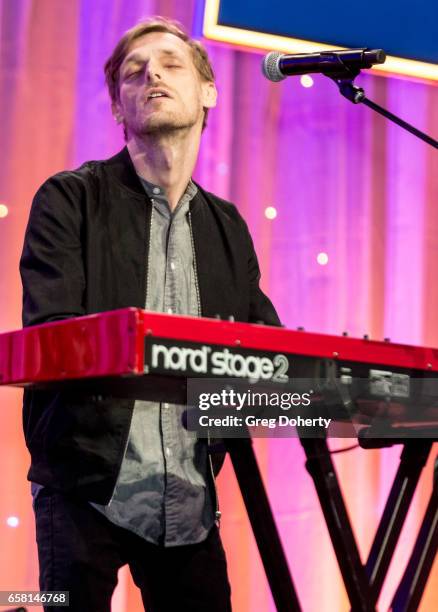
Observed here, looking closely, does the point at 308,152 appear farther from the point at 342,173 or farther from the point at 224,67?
the point at 224,67

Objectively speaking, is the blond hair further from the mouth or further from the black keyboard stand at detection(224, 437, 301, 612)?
the black keyboard stand at detection(224, 437, 301, 612)

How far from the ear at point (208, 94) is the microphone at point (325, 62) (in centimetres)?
35

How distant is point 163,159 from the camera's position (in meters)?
1.88

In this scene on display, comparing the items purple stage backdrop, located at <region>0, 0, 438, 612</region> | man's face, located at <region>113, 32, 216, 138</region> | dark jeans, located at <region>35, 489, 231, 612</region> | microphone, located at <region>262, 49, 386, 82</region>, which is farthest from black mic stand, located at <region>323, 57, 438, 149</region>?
purple stage backdrop, located at <region>0, 0, 438, 612</region>

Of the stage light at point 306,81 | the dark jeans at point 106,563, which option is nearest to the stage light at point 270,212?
the stage light at point 306,81

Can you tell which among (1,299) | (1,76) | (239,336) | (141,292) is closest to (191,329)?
(239,336)

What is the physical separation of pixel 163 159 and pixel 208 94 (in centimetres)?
26

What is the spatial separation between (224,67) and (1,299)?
1.04m

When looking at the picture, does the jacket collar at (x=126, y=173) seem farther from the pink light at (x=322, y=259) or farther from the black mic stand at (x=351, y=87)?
the pink light at (x=322, y=259)

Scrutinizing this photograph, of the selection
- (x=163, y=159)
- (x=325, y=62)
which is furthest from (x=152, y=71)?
(x=325, y=62)

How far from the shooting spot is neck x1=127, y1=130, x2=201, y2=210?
1.88 meters

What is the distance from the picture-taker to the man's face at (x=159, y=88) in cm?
187

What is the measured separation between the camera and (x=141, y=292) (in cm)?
173

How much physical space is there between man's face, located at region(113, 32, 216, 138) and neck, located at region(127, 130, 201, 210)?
0.02 meters
